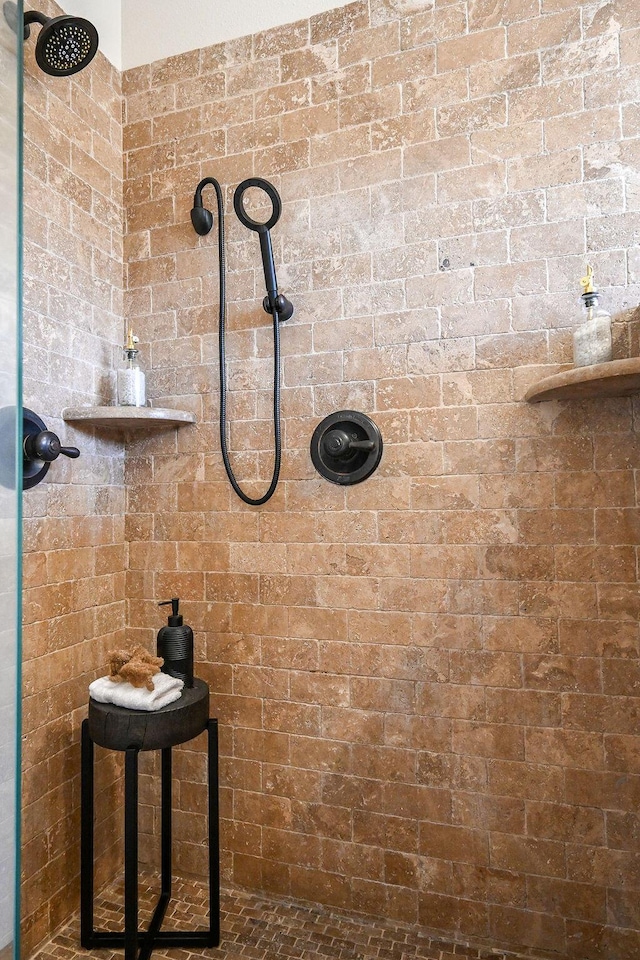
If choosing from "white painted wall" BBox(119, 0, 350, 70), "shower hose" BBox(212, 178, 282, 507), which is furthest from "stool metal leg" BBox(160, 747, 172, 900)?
"white painted wall" BBox(119, 0, 350, 70)

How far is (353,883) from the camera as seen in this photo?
1820 millimetres

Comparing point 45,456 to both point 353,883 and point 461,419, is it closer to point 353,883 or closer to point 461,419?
point 461,419

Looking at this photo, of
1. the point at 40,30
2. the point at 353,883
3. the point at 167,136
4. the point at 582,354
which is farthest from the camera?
the point at 167,136

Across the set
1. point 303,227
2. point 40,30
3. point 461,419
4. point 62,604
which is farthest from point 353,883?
point 40,30

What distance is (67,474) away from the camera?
1870mm

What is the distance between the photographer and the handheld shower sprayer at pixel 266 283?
1.85 m

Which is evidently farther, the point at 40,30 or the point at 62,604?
the point at 62,604

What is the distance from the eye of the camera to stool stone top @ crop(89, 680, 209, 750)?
1566 millimetres

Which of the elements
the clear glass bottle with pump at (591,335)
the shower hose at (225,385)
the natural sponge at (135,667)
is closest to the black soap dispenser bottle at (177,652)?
the natural sponge at (135,667)

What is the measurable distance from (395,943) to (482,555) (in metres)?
1.14

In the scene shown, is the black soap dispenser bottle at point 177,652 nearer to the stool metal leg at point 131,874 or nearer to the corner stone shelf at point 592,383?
the stool metal leg at point 131,874

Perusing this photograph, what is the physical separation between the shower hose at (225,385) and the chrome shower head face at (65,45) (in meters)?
0.48

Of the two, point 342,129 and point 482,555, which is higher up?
point 342,129

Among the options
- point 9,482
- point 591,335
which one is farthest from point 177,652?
point 591,335
